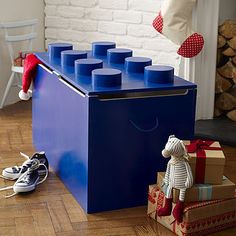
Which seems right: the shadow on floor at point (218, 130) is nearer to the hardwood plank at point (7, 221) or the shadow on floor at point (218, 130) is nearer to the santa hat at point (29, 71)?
the santa hat at point (29, 71)

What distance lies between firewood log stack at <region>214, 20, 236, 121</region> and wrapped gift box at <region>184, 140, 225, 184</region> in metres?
1.31

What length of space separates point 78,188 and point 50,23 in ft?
6.73

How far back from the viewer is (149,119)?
231cm

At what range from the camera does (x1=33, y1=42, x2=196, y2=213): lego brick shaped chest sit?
7.33ft

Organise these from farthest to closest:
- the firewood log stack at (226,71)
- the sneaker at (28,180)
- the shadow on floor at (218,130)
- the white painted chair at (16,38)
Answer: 1. the white painted chair at (16,38)
2. the firewood log stack at (226,71)
3. the shadow on floor at (218,130)
4. the sneaker at (28,180)

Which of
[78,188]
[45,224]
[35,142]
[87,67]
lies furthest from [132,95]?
[35,142]

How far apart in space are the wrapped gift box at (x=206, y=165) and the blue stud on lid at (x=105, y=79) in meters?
0.40

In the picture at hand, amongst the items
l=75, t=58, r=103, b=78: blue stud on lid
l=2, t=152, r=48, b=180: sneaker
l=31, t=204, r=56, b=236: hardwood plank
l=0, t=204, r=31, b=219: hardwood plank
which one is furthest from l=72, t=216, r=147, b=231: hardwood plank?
l=75, t=58, r=103, b=78: blue stud on lid

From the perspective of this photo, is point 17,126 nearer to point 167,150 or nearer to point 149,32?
point 149,32

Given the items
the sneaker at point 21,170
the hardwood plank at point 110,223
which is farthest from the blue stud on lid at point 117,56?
the hardwood plank at point 110,223

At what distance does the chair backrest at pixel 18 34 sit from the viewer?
382cm

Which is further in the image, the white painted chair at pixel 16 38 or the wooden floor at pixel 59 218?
the white painted chair at pixel 16 38

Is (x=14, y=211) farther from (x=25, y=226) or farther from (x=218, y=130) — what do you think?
(x=218, y=130)

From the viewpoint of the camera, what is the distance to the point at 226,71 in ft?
11.3
